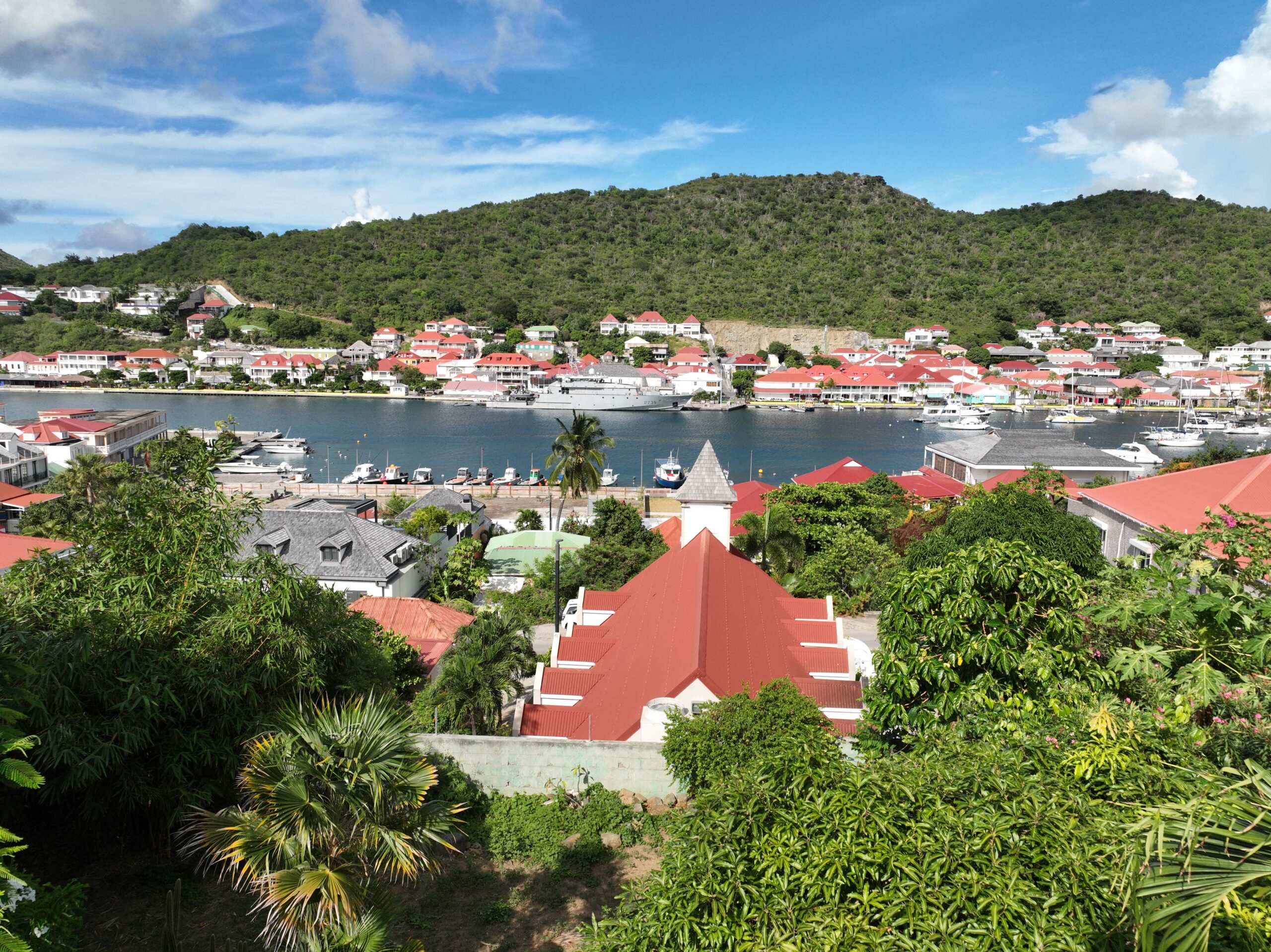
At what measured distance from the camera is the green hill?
150 m

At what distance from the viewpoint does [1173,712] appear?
7.93 m

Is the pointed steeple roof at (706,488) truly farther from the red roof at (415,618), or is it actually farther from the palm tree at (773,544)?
the red roof at (415,618)

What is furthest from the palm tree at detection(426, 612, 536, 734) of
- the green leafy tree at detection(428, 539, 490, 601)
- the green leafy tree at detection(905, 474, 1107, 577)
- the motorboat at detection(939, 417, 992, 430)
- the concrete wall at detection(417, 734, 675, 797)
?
the motorboat at detection(939, 417, 992, 430)

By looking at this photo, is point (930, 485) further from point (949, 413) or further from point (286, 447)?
point (949, 413)

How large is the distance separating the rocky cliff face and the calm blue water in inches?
1416

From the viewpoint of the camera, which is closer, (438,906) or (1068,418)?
(438,906)

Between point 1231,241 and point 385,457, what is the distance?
185950mm

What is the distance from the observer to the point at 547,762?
12875 millimetres

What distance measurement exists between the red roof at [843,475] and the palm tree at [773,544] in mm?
12786

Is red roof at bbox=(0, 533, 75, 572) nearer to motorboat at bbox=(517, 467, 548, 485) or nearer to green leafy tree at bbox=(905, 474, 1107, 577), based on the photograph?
green leafy tree at bbox=(905, 474, 1107, 577)

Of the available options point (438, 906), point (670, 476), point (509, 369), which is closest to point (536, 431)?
point (670, 476)

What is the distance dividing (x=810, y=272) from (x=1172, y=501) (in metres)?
158

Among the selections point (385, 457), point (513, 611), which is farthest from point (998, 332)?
point (513, 611)

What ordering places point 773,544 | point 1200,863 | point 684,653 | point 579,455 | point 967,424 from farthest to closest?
1. point 967,424
2. point 579,455
3. point 773,544
4. point 684,653
5. point 1200,863
